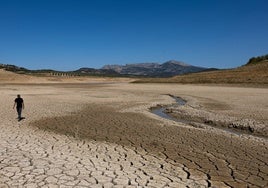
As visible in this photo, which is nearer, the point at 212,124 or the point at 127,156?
the point at 127,156

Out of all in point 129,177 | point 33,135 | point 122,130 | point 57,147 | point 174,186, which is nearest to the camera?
point 174,186

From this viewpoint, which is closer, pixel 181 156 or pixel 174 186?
pixel 174 186

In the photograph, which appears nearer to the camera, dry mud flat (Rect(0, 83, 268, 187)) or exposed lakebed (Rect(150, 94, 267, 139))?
dry mud flat (Rect(0, 83, 268, 187))

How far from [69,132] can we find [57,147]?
3026 millimetres

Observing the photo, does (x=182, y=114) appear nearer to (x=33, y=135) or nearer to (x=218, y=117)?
(x=218, y=117)

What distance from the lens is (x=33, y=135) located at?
13938mm

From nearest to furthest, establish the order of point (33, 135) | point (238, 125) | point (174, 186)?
1. point (174, 186)
2. point (33, 135)
3. point (238, 125)

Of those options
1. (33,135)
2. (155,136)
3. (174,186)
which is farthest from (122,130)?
(174,186)

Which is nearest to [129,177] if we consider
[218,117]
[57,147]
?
[57,147]

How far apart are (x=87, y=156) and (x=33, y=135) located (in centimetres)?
440

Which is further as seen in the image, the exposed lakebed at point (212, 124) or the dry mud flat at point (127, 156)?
the exposed lakebed at point (212, 124)

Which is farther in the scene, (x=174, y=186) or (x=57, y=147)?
(x=57, y=147)

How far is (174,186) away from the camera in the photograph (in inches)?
312

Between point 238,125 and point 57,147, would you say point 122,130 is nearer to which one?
point 57,147
